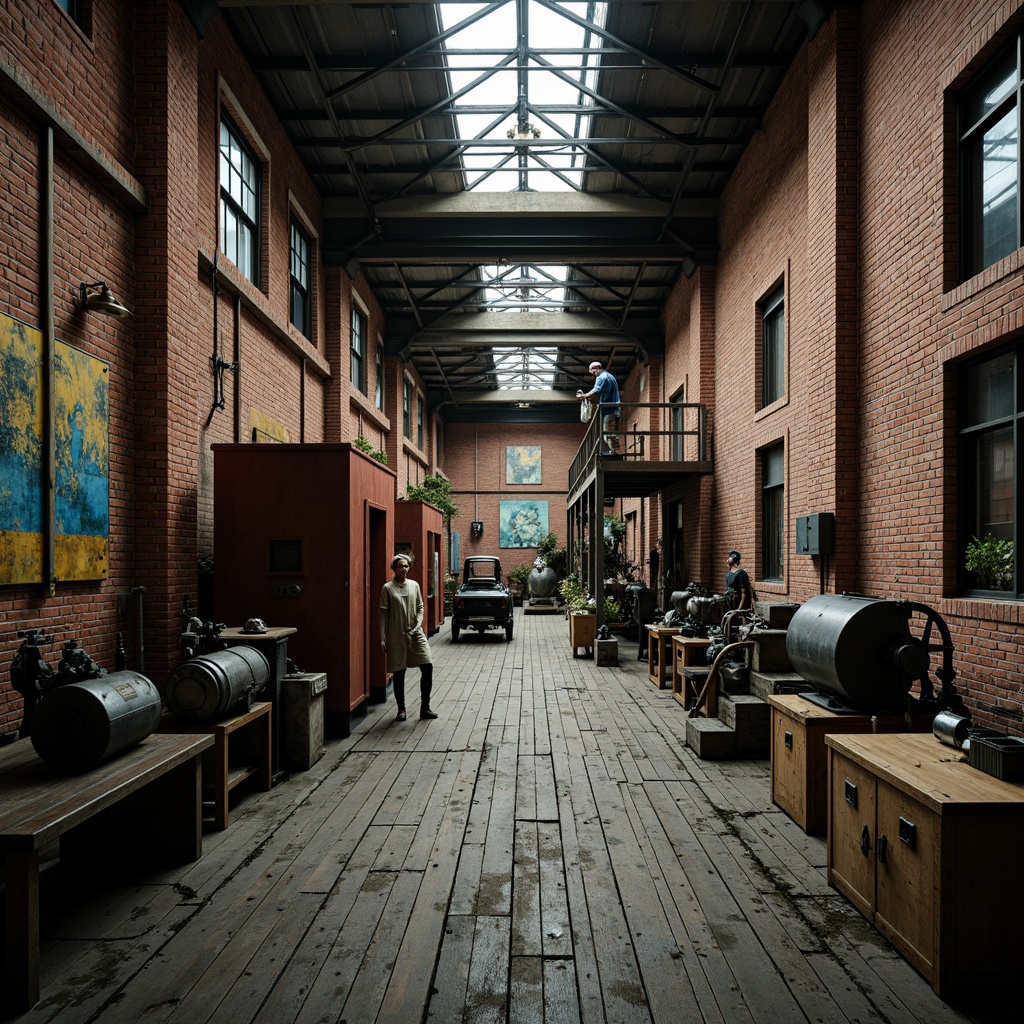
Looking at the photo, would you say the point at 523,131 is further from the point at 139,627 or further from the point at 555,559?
the point at 555,559

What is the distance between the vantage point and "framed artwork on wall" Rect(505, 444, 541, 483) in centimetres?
3072

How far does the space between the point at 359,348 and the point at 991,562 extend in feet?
43.8

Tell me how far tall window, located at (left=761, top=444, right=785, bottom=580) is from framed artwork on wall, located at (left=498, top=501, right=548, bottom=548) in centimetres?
1996

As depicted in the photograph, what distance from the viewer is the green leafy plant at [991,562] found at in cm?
523

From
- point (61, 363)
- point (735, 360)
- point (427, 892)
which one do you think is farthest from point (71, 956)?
point (735, 360)

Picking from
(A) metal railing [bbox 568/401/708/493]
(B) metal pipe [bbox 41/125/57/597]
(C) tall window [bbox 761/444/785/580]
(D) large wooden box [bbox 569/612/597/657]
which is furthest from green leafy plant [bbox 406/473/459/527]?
(B) metal pipe [bbox 41/125/57/597]

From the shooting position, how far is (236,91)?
9.03 meters

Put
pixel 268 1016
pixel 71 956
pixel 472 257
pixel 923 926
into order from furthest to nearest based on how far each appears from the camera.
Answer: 1. pixel 472 257
2. pixel 71 956
3. pixel 923 926
4. pixel 268 1016

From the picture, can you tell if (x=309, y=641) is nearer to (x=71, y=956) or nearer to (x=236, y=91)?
(x=71, y=956)

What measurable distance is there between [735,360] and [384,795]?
9.63 metres

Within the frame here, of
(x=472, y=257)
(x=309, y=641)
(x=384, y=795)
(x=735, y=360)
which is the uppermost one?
(x=472, y=257)

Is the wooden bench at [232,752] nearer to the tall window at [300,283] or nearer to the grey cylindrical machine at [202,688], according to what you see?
the grey cylindrical machine at [202,688]

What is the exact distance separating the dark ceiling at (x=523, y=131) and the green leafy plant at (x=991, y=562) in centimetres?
609

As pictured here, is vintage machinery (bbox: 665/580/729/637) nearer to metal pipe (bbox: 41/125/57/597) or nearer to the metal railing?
the metal railing
